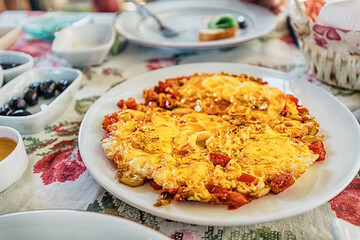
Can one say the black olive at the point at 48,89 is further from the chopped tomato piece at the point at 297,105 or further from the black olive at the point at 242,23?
the black olive at the point at 242,23

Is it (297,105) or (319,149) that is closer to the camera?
(319,149)

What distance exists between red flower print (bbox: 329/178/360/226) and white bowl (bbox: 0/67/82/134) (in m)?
1.26

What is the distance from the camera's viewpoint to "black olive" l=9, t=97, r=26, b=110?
64.5 inches

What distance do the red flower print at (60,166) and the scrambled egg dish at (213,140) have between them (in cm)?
18

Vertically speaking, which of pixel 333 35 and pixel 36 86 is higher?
pixel 333 35

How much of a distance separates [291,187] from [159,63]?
134cm

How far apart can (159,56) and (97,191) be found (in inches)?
49.8

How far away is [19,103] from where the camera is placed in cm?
164

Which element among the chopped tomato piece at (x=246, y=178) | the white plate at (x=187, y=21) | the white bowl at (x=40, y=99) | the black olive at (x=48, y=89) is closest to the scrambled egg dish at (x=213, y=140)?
the chopped tomato piece at (x=246, y=178)

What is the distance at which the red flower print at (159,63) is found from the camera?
220 centimetres

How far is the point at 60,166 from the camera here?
1435 mm

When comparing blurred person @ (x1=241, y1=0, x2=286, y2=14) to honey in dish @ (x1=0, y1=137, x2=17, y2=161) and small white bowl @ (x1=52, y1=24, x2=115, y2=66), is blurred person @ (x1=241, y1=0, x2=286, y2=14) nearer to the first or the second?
small white bowl @ (x1=52, y1=24, x2=115, y2=66)

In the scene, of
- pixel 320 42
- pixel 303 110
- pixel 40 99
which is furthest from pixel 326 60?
pixel 40 99

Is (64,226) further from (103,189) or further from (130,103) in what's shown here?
(130,103)
